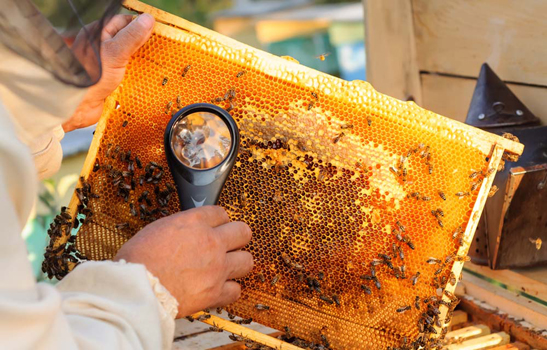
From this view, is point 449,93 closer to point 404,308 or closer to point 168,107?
point 404,308

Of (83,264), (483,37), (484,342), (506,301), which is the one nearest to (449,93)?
(483,37)

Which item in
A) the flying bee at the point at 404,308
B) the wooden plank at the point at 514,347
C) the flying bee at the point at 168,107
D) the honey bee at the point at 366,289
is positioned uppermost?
the flying bee at the point at 168,107

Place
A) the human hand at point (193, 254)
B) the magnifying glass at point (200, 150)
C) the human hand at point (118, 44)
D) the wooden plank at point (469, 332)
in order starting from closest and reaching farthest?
the human hand at point (193, 254), the magnifying glass at point (200, 150), the human hand at point (118, 44), the wooden plank at point (469, 332)

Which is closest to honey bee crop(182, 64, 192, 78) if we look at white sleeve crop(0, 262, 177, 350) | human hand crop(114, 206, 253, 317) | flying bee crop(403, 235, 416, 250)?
human hand crop(114, 206, 253, 317)

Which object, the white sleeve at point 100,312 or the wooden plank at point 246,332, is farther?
the wooden plank at point 246,332

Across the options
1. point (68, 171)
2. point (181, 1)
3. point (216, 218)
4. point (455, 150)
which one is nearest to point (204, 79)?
point (216, 218)

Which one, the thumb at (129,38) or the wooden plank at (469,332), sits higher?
the thumb at (129,38)

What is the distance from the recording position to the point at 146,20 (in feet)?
5.81

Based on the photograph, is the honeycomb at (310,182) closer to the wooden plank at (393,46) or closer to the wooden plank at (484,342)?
the wooden plank at (484,342)

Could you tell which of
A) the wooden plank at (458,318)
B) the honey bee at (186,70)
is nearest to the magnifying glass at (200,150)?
the honey bee at (186,70)

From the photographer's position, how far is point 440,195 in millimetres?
1850

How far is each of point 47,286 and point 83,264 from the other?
0.21 meters

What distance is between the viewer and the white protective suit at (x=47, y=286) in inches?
36.6

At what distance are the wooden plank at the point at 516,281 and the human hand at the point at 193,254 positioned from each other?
1374 millimetres
